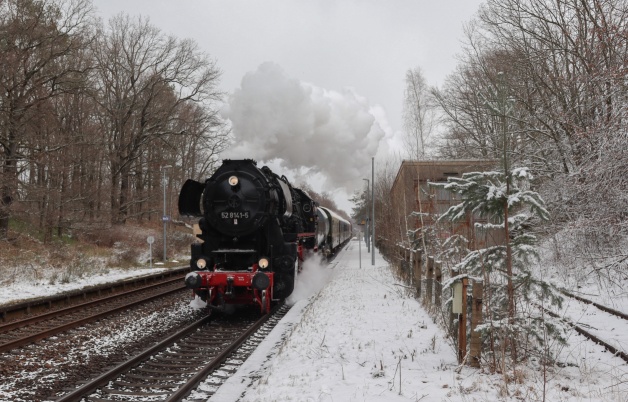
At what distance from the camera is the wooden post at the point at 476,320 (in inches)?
227

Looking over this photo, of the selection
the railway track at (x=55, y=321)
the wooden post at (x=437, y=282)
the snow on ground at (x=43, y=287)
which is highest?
the wooden post at (x=437, y=282)

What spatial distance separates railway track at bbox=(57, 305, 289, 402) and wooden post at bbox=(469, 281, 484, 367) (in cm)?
301

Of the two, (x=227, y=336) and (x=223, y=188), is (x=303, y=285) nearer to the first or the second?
(x=223, y=188)

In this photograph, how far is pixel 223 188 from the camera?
11.0 metres

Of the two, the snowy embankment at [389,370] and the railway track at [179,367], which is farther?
the railway track at [179,367]

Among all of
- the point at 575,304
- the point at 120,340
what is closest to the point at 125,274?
the point at 120,340

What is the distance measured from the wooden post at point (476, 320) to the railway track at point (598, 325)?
80 cm

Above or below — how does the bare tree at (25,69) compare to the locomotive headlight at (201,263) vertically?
above

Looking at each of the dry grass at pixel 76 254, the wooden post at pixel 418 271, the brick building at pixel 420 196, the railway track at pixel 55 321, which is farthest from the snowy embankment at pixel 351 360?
the dry grass at pixel 76 254

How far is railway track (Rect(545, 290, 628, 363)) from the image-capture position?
6859mm

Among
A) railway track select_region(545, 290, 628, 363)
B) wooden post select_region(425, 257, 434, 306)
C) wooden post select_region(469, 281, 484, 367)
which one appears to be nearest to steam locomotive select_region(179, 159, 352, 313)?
wooden post select_region(425, 257, 434, 306)

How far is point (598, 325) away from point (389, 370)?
5325mm

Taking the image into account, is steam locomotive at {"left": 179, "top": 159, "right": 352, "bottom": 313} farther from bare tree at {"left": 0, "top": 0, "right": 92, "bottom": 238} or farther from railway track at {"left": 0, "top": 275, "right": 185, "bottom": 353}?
bare tree at {"left": 0, "top": 0, "right": 92, "bottom": 238}

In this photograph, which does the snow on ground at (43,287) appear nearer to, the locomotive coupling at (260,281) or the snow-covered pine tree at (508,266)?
the locomotive coupling at (260,281)
